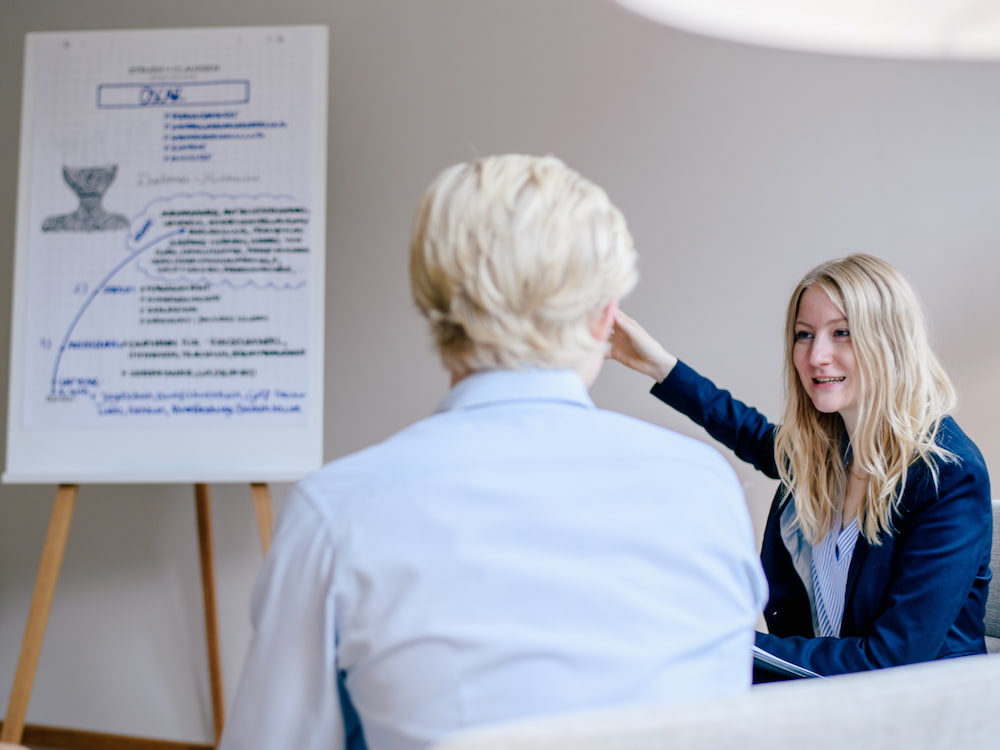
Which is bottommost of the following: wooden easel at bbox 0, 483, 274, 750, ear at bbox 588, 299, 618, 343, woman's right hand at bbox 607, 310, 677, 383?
wooden easel at bbox 0, 483, 274, 750

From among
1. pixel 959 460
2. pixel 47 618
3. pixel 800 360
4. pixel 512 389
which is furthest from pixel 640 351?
A: pixel 47 618

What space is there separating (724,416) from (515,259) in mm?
1139

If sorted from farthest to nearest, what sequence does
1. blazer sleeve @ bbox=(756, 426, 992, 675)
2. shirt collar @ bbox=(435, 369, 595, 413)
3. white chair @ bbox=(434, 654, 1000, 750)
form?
blazer sleeve @ bbox=(756, 426, 992, 675)
shirt collar @ bbox=(435, 369, 595, 413)
white chair @ bbox=(434, 654, 1000, 750)

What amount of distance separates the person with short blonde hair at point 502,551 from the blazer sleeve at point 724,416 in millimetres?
1033

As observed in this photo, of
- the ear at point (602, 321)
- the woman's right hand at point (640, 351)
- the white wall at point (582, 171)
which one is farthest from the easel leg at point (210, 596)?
the ear at point (602, 321)

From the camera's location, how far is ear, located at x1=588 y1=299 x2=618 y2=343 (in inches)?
32.5

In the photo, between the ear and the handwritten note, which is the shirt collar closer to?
the ear

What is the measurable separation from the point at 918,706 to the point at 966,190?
2.04m

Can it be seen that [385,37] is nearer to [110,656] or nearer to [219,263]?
[219,263]

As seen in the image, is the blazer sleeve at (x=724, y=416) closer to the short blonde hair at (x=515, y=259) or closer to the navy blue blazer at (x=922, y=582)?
the navy blue blazer at (x=922, y=582)

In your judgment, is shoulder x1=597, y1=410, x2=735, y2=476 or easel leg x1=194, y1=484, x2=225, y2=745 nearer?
shoulder x1=597, y1=410, x2=735, y2=476

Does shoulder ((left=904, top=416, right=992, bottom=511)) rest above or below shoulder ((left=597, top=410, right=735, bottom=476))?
below

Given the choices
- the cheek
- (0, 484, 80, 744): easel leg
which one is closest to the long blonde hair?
the cheek

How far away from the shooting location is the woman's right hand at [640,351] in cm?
179
